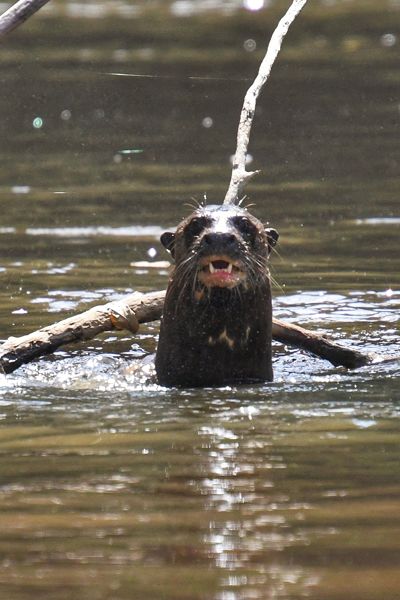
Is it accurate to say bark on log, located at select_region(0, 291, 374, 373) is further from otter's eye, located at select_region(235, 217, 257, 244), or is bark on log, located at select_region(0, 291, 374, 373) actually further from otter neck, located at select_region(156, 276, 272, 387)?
otter's eye, located at select_region(235, 217, 257, 244)

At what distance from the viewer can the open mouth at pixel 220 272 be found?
285 inches

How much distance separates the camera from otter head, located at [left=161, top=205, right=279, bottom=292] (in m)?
7.23

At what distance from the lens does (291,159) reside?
14.9 metres

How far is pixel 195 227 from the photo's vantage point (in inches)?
291

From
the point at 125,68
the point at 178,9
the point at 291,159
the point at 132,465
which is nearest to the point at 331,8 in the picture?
the point at 178,9

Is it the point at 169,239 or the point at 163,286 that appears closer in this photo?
the point at 169,239

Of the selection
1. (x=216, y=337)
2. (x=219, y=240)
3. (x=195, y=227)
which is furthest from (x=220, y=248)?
(x=216, y=337)

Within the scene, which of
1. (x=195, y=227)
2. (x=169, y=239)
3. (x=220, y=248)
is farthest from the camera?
(x=169, y=239)

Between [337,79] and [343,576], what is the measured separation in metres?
14.6

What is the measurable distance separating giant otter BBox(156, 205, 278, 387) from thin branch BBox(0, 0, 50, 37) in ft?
4.84

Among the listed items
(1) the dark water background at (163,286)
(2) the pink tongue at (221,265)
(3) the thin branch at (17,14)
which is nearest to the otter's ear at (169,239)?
(2) the pink tongue at (221,265)

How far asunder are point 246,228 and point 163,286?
9.87 feet

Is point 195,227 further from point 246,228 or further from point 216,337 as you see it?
point 216,337

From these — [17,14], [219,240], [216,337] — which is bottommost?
[216,337]
